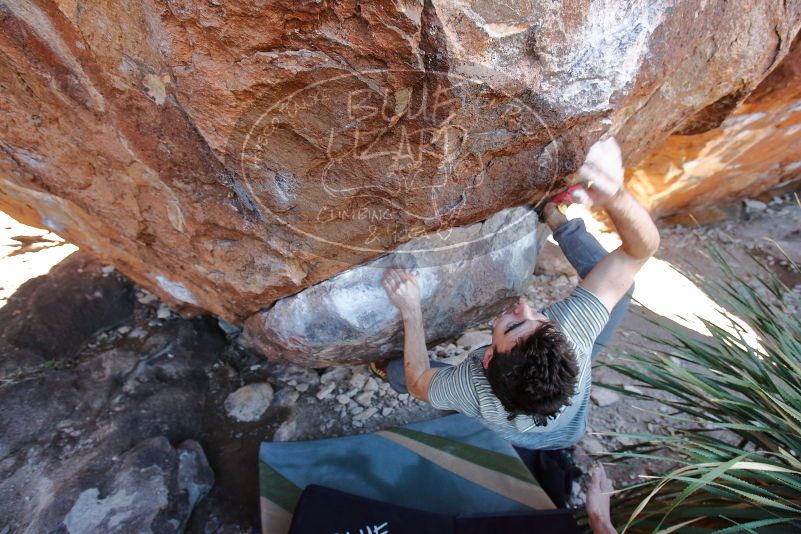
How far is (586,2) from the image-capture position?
111 centimetres

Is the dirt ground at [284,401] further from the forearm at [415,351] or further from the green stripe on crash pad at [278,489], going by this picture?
the forearm at [415,351]

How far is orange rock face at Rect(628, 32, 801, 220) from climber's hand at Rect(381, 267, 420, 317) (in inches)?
64.3

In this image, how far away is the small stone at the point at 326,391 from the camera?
86.4 inches

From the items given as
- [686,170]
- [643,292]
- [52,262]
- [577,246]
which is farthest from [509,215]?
[52,262]

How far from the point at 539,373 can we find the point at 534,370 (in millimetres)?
15

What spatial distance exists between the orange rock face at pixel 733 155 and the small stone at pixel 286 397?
235 centimetres

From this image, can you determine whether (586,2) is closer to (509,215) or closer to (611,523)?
(509,215)

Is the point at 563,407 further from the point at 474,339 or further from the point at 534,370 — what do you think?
the point at 474,339

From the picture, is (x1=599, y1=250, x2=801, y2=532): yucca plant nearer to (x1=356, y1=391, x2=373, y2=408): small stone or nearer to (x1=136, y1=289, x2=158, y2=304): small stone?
(x1=356, y1=391, x2=373, y2=408): small stone

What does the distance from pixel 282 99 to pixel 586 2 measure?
30.6 inches

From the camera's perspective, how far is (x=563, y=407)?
1.45m

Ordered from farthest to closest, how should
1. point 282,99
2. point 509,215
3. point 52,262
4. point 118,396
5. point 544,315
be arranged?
point 52,262 → point 118,396 → point 509,215 → point 544,315 → point 282,99

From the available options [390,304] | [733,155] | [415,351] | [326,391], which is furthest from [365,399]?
[733,155]

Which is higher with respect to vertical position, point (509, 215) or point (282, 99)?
point (282, 99)
